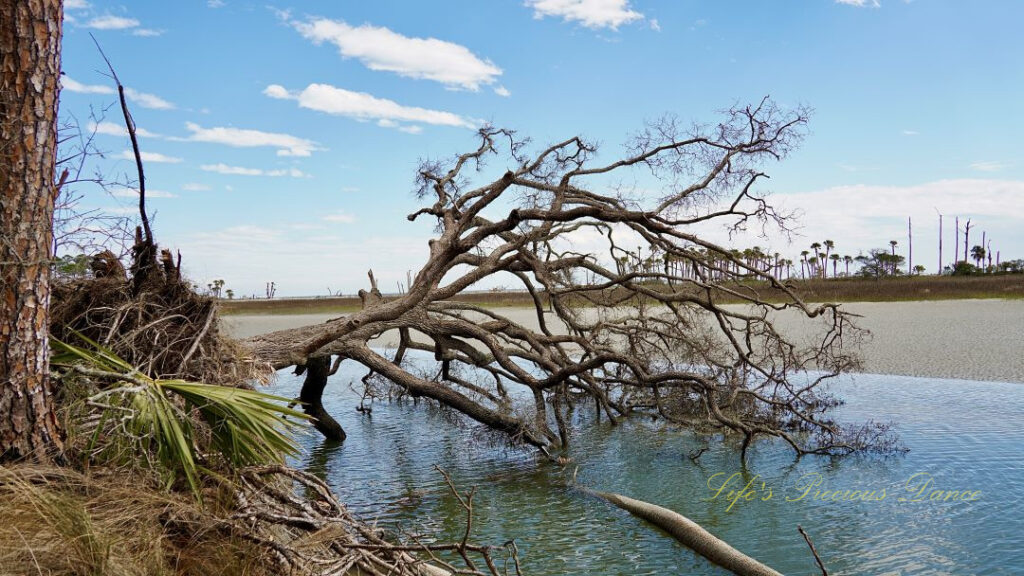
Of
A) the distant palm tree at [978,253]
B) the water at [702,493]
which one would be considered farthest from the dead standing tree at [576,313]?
the distant palm tree at [978,253]

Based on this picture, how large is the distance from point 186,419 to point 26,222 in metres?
1.64

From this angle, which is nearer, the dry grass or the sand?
the dry grass

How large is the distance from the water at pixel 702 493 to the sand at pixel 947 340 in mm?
3097

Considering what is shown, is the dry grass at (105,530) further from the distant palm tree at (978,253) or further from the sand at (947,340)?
the distant palm tree at (978,253)

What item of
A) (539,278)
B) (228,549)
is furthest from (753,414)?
(228,549)

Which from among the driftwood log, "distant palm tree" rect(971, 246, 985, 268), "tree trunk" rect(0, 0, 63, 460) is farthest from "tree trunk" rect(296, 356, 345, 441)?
"distant palm tree" rect(971, 246, 985, 268)

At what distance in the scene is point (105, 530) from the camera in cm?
417

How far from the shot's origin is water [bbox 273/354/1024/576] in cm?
752

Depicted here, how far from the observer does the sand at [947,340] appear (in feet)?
66.2

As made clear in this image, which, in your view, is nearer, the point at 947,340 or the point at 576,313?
the point at 576,313

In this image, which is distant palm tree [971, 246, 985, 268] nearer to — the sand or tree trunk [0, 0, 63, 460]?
the sand

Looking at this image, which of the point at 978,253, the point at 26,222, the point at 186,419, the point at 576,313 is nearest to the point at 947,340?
the point at 576,313

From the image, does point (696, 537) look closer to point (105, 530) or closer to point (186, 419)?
point (186, 419)

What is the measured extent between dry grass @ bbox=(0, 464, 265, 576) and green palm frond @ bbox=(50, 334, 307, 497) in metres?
0.22
